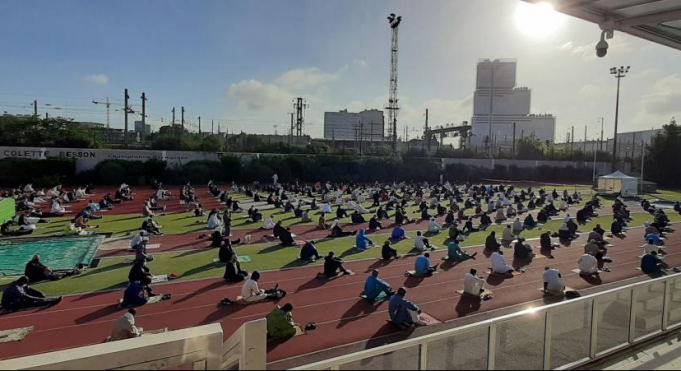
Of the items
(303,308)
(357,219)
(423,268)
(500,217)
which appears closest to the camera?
(303,308)

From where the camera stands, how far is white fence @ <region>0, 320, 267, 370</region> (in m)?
3.48

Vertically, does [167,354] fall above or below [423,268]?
above

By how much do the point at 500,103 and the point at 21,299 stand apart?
140533 mm

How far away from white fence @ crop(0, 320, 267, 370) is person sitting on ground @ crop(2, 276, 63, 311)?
22.8 ft

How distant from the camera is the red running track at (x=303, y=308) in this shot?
8.34 m

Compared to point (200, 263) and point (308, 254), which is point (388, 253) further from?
point (200, 263)

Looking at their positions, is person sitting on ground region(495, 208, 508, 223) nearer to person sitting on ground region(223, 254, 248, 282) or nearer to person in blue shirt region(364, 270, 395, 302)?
person in blue shirt region(364, 270, 395, 302)

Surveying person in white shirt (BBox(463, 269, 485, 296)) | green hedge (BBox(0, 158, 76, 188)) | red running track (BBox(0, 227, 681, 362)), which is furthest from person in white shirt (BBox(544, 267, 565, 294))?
green hedge (BBox(0, 158, 76, 188))

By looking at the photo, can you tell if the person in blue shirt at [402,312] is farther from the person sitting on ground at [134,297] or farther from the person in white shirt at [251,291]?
the person sitting on ground at [134,297]

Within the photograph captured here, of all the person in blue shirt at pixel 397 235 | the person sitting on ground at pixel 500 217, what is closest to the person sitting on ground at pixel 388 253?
the person in blue shirt at pixel 397 235

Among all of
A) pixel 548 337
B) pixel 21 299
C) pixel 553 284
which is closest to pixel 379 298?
pixel 553 284

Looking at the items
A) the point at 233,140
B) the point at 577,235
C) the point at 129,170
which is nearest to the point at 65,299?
the point at 577,235

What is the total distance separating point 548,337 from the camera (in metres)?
5.28

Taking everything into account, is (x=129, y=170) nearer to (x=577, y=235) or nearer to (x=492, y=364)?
(x=577, y=235)
